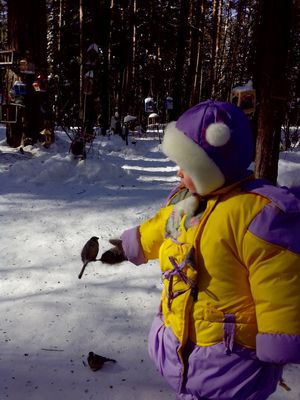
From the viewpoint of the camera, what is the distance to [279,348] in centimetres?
117

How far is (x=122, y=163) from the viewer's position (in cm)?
858

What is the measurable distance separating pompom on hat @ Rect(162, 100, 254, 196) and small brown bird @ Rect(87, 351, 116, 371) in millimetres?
1320

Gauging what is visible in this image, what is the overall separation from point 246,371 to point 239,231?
492 mm

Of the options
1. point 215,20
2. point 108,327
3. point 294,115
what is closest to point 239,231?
point 108,327

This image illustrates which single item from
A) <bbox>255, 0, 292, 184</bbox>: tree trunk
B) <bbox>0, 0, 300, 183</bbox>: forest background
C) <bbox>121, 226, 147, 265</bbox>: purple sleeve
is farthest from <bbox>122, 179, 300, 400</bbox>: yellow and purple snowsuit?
<bbox>0, 0, 300, 183</bbox>: forest background

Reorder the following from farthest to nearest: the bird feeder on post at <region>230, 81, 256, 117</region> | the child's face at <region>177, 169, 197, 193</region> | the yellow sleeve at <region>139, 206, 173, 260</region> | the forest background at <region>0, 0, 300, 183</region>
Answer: the bird feeder on post at <region>230, 81, 256, 117</region>
the forest background at <region>0, 0, 300, 183</region>
the yellow sleeve at <region>139, 206, 173, 260</region>
the child's face at <region>177, 169, 197, 193</region>

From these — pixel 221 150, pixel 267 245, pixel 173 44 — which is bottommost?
pixel 267 245

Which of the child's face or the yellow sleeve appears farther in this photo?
the yellow sleeve

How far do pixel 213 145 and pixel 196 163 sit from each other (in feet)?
0.28

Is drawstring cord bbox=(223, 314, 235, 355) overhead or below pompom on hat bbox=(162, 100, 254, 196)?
below

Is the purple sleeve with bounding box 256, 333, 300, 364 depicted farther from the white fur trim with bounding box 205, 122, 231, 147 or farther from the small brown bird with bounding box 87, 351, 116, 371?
the small brown bird with bounding box 87, 351, 116, 371

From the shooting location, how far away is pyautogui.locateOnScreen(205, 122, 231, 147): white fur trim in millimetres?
1231

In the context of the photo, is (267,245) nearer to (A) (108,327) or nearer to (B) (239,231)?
(B) (239,231)

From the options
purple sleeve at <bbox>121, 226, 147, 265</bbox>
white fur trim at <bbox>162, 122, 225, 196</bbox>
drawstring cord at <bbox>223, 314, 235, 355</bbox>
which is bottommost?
drawstring cord at <bbox>223, 314, 235, 355</bbox>
